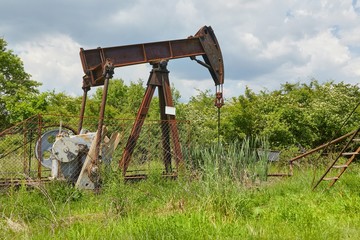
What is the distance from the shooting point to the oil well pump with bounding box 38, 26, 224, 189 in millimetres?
8711

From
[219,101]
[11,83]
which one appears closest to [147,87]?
[219,101]

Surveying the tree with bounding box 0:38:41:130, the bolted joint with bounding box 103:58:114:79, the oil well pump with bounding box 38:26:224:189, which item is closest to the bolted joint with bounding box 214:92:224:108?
the oil well pump with bounding box 38:26:224:189

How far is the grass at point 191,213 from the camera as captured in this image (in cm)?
450

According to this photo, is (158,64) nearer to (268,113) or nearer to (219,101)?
(219,101)

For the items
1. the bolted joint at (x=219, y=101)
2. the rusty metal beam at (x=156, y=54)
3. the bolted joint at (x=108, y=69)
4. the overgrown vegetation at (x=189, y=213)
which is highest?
the rusty metal beam at (x=156, y=54)

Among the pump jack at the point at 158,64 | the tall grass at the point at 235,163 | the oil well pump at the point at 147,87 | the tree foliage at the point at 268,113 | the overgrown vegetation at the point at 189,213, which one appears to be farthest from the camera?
the tree foliage at the point at 268,113

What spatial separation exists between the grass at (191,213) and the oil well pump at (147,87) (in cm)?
96

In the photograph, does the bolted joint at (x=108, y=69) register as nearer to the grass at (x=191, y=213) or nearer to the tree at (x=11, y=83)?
the grass at (x=191, y=213)

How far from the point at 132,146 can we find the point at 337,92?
15236 millimetres

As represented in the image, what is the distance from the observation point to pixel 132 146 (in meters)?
10.0

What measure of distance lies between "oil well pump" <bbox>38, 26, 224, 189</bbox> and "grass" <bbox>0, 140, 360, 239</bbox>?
0.96m

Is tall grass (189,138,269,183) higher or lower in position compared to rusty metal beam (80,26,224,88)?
lower

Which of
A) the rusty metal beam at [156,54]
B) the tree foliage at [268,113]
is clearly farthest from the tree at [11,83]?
the rusty metal beam at [156,54]

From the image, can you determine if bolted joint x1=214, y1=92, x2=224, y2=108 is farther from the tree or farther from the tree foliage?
the tree
